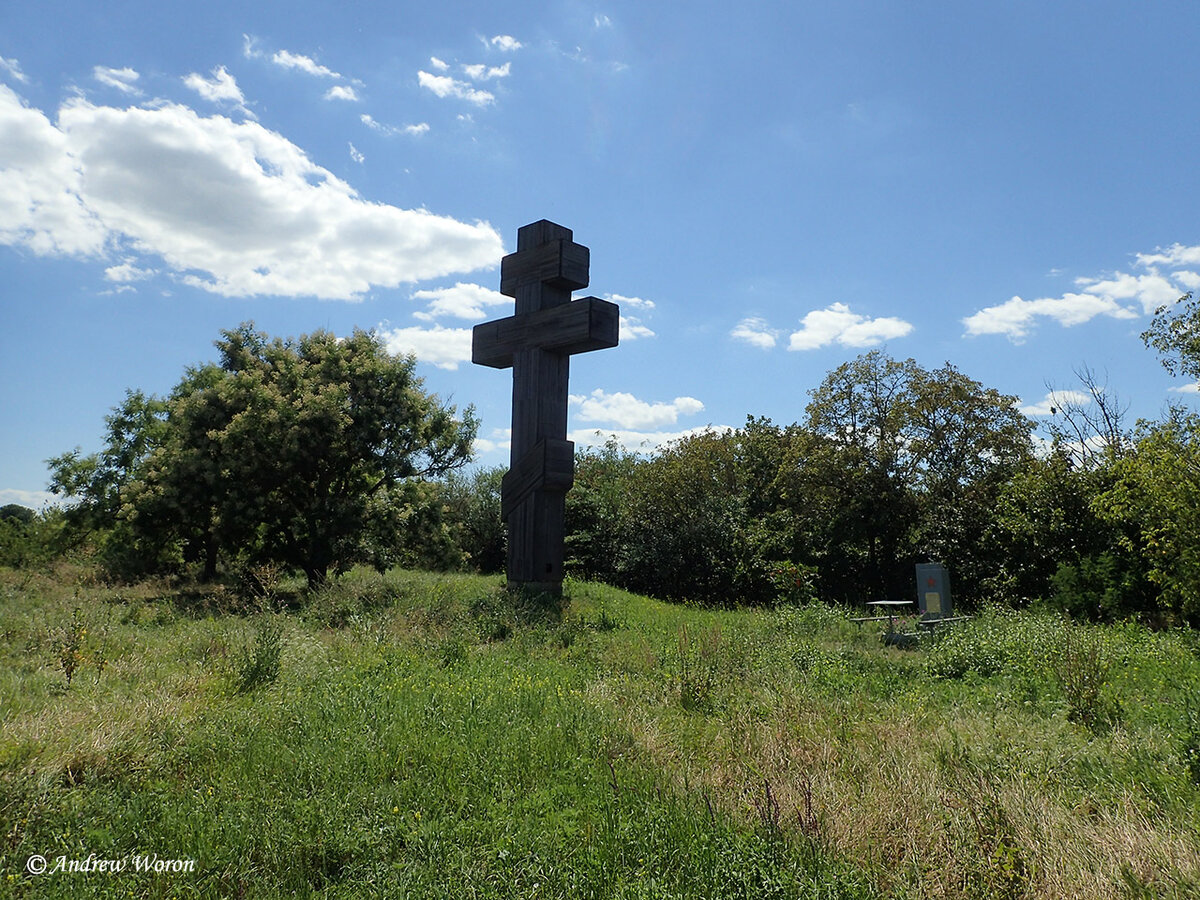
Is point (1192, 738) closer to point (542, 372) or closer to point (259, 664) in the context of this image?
point (259, 664)

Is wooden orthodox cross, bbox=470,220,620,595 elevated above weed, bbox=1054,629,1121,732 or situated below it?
above

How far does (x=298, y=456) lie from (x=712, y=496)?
34.4 ft

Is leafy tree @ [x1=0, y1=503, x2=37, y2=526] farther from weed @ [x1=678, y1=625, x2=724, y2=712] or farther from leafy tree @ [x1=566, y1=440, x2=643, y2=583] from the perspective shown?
weed @ [x1=678, y1=625, x2=724, y2=712]

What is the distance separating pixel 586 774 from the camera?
425 cm

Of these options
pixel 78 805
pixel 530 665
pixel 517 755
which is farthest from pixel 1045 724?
pixel 78 805

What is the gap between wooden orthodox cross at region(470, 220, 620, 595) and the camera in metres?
10.8

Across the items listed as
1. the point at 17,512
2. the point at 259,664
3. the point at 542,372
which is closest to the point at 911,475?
the point at 542,372

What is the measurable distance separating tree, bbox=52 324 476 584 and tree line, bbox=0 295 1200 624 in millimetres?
39

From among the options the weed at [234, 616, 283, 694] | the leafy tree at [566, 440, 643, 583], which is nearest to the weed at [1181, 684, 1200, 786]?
the weed at [234, 616, 283, 694]

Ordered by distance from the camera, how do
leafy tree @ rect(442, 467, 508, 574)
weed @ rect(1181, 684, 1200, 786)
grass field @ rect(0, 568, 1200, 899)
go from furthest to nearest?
leafy tree @ rect(442, 467, 508, 574) < weed @ rect(1181, 684, 1200, 786) < grass field @ rect(0, 568, 1200, 899)

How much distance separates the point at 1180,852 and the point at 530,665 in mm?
4816

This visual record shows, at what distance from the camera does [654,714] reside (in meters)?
5.38

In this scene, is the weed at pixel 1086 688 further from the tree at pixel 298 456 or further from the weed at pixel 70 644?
the tree at pixel 298 456

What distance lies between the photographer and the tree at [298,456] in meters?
13.2
